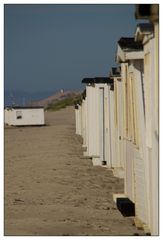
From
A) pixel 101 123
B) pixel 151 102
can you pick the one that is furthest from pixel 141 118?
pixel 101 123

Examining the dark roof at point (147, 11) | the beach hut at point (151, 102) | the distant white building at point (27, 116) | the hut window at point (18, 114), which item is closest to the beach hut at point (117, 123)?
the beach hut at point (151, 102)

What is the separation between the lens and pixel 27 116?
5375cm

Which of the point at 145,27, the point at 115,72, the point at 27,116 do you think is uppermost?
the point at 145,27

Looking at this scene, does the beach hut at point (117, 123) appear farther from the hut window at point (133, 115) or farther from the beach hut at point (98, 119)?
the hut window at point (133, 115)

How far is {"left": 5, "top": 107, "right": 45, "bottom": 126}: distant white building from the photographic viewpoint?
174ft

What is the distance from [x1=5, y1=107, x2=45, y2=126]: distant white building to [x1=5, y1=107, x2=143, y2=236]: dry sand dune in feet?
104

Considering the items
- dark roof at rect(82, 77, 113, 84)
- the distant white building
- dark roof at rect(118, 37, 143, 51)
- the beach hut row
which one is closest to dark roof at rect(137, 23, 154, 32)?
the beach hut row

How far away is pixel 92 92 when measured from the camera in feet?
63.2

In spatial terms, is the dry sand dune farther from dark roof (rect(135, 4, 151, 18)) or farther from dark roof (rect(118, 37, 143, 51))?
dark roof (rect(135, 4, 151, 18))

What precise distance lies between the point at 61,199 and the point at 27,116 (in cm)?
4144

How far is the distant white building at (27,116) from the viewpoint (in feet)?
174

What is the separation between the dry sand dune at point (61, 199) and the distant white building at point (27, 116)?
3171 centimetres

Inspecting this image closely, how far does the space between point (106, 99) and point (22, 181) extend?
3.46 m

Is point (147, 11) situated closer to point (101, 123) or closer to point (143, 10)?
point (143, 10)
